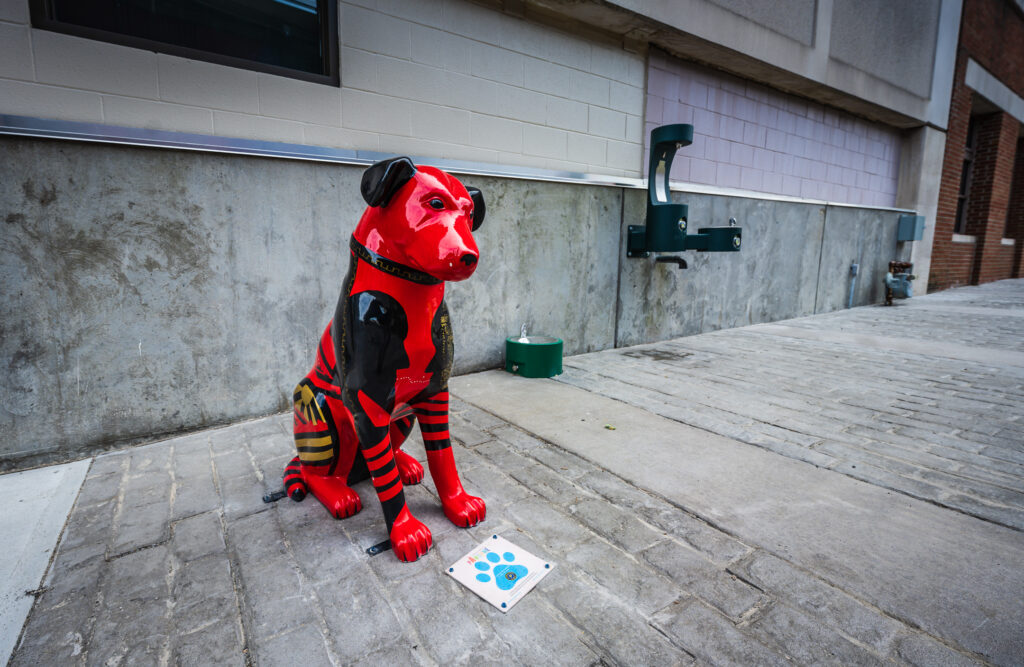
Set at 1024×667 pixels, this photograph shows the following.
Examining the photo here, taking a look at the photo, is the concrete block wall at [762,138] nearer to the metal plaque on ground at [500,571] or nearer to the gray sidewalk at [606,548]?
the gray sidewalk at [606,548]

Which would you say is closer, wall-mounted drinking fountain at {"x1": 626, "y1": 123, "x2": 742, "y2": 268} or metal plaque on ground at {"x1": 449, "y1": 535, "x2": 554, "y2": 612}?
metal plaque on ground at {"x1": 449, "y1": 535, "x2": 554, "y2": 612}

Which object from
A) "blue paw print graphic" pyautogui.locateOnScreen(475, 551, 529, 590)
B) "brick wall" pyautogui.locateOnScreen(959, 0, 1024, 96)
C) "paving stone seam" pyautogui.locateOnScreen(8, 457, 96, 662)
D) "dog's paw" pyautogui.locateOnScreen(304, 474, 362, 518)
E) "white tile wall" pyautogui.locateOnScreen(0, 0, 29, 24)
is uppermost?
"brick wall" pyautogui.locateOnScreen(959, 0, 1024, 96)

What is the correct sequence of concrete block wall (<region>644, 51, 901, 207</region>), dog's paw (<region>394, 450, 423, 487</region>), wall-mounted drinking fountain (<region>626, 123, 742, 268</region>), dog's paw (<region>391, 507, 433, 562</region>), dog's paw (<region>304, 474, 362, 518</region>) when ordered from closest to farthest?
1. dog's paw (<region>391, 507, 433, 562</region>)
2. dog's paw (<region>304, 474, 362, 518</region>)
3. dog's paw (<region>394, 450, 423, 487</region>)
4. wall-mounted drinking fountain (<region>626, 123, 742, 268</region>)
5. concrete block wall (<region>644, 51, 901, 207</region>)

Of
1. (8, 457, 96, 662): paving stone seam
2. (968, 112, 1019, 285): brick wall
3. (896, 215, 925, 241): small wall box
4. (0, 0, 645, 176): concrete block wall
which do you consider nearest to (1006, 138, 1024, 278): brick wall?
(968, 112, 1019, 285): brick wall

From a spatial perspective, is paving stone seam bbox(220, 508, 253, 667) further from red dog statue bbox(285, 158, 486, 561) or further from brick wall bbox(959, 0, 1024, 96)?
brick wall bbox(959, 0, 1024, 96)

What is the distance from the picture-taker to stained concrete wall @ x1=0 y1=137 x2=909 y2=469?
2.64 meters

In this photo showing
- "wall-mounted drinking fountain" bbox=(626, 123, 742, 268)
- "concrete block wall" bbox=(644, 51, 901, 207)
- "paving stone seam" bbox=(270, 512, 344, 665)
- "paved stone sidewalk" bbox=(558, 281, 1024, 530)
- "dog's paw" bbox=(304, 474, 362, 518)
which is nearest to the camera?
"paving stone seam" bbox=(270, 512, 344, 665)

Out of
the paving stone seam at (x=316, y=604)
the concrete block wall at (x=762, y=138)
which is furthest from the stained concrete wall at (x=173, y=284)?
the concrete block wall at (x=762, y=138)

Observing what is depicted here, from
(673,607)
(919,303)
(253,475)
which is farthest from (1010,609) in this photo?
(919,303)

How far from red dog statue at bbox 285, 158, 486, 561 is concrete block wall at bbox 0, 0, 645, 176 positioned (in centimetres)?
205

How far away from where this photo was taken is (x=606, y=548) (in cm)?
A: 194

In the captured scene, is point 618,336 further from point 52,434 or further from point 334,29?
point 52,434

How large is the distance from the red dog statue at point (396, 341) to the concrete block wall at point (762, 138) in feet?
14.8

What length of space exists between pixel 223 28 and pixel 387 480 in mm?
3099
